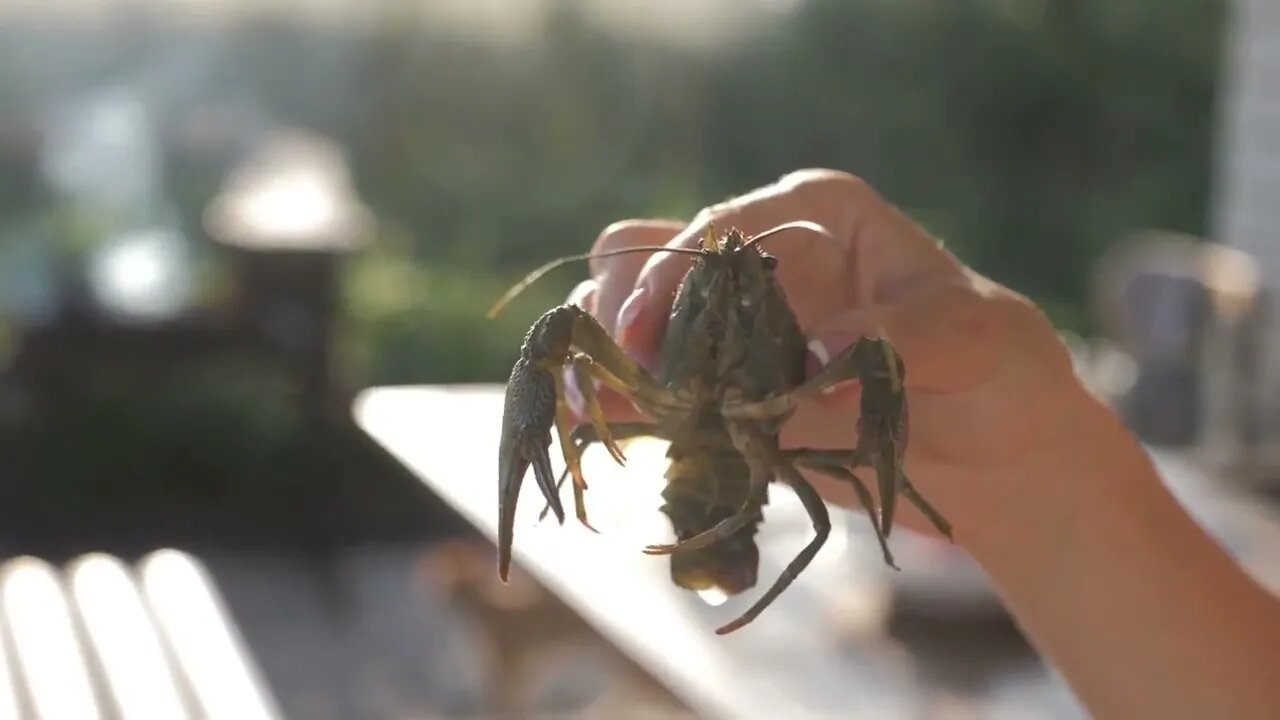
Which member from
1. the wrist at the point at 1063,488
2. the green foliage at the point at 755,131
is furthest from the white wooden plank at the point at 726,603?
the green foliage at the point at 755,131

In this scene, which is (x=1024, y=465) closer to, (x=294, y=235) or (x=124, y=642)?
(x=124, y=642)

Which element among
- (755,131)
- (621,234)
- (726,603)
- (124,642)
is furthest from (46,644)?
(755,131)

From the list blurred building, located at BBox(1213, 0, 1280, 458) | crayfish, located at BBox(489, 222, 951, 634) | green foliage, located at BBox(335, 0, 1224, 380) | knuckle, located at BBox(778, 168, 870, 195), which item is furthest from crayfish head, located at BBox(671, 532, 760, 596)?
blurred building, located at BBox(1213, 0, 1280, 458)

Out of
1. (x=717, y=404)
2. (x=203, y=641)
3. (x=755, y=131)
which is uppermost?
(x=717, y=404)

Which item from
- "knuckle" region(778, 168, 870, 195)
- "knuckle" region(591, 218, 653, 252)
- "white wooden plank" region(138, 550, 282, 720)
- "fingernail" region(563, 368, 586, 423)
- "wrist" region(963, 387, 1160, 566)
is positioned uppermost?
"knuckle" region(778, 168, 870, 195)

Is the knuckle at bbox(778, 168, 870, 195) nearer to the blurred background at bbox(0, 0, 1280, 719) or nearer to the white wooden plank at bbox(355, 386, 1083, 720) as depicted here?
the white wooden plank at bbox(355, 386, 1083, 720)

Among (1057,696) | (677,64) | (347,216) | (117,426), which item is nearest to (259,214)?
(347,216)
